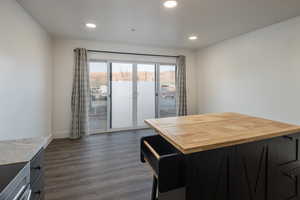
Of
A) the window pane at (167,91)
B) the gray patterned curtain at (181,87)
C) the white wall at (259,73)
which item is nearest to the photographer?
the white wall at (259,73)

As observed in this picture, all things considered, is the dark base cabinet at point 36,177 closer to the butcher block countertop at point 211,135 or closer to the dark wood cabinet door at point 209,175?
the butcher block countertop at point 211,135

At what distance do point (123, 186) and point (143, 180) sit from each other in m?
0.29

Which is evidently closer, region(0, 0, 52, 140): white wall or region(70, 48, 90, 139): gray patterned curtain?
region(0, 0, 52, 140): white wall

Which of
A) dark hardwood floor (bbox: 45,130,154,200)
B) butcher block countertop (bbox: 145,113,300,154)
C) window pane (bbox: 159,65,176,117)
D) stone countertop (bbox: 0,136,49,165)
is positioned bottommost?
dark hardwood floor (bbox: 45,130,154,200)

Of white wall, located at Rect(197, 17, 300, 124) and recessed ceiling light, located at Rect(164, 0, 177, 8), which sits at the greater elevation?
recessed ceiling light, located at Rect(164, 0, 177, 8)

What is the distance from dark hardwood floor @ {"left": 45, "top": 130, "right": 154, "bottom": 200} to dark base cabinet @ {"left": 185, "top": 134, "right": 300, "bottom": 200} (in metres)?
1.02

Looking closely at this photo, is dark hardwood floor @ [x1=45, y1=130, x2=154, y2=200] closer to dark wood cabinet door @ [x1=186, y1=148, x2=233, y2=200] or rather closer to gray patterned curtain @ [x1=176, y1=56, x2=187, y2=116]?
dark wood cabinet door @ [x1=186, y1=148, x2=233, y2=200]

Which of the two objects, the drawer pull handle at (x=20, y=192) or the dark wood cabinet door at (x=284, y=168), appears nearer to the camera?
the drawer pull handle at (x=20, y=192)

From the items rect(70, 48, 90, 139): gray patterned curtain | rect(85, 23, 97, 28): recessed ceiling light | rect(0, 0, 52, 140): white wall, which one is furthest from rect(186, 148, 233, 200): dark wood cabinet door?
rect(70, 48, 90, 139): gray patterned curtain

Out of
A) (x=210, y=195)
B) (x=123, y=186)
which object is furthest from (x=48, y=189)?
(x=210, y=195)

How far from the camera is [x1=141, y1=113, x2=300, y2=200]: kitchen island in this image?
3.15 ft

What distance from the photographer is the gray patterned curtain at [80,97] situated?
12.4 ft

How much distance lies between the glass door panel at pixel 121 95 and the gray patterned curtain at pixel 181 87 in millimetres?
1527

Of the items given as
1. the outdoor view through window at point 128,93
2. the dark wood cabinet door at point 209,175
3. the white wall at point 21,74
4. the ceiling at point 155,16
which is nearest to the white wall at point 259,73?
the ceiling at point 155,16
